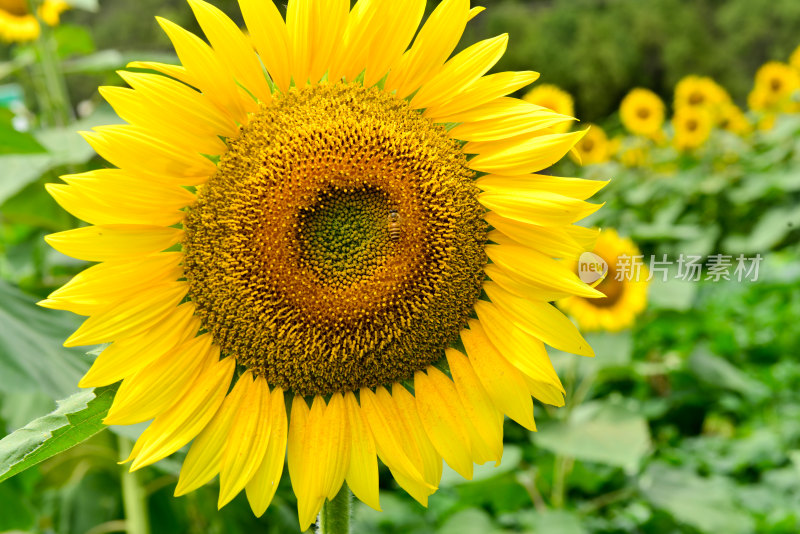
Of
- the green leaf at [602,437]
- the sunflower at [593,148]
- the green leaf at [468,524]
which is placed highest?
the sunflower at [593,148]

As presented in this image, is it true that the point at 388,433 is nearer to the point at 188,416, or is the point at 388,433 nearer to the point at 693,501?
the point at 188,416

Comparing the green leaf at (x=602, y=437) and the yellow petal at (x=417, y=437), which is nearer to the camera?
the yellow petal at (x=417, y=437)

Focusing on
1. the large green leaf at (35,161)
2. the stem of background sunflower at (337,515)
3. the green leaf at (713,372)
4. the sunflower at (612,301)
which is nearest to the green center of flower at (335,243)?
the stem of background sunflower at (337,515)

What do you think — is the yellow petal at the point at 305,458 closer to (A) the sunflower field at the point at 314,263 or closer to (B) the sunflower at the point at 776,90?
(A) the sunflower field at the point at 314,263

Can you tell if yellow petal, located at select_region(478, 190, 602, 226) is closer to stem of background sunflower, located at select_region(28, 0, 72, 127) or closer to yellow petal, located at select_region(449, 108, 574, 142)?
yellow petal, located at select_region(449, 108, 574, 142)

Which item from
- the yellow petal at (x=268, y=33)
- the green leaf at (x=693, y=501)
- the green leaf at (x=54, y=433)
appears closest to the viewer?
the green leaf at (x=54, y=433)

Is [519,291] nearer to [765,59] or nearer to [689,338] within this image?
[689,338]
